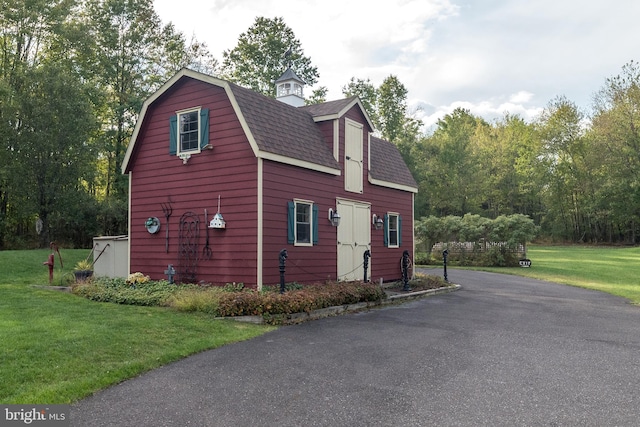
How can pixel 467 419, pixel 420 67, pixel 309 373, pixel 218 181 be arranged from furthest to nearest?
pixel 420 67 < pixel 218 181 < pixel 309 373 < pixel 467 419

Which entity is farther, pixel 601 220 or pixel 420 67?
pixel 601 220

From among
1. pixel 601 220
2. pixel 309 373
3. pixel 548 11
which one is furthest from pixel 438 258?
pixel 601 220

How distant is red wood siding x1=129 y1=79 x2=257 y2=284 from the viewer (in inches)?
420

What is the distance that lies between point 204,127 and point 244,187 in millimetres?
2033

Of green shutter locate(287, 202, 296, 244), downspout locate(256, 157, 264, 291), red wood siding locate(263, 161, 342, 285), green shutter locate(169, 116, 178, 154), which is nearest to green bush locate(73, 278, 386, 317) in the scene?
downspout locate(256, 157, 264, 291)

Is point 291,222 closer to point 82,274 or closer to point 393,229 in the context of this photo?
point 393,229

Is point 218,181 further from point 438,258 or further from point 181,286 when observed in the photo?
point 438,258

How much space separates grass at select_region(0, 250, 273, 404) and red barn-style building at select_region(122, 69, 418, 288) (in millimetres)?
2225

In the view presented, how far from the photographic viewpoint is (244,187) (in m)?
10.7

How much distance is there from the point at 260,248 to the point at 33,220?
79.2ft

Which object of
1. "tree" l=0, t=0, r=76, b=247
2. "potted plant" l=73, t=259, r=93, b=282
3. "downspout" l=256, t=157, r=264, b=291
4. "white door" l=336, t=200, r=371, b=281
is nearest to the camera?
"downspout" l=256, t=157, r=264, b=291

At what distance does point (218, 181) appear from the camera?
11203 mm

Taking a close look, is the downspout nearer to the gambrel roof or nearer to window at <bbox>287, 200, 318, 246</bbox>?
the gambrel roof

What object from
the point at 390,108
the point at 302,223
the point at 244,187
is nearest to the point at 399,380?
the point at 244,187
